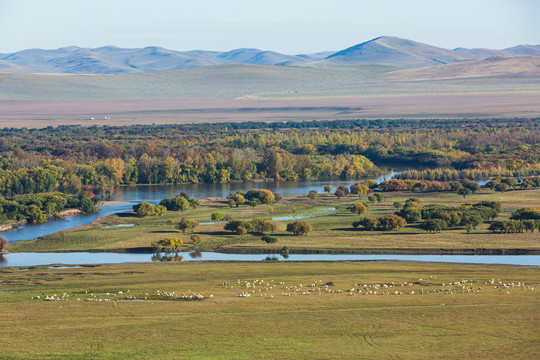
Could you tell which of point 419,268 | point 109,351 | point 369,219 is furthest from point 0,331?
point 369,219

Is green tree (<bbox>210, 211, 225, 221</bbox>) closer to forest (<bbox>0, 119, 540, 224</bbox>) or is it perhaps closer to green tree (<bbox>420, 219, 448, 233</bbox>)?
forest (<bbox>0, 119, 540, 224</bbox>)

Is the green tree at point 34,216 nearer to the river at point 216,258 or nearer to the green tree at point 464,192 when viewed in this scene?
the river at point 216,258

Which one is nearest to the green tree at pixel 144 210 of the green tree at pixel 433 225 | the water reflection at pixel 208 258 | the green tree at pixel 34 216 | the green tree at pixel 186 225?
the green tree at pixel 34 216

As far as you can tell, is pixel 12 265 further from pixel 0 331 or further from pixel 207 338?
pixel 207 338

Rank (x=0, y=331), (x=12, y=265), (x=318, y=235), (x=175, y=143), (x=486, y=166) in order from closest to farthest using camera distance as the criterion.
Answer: (x=0, y=331) → (x=12, y=265) → (x=318, y=235) → (x=486, y=166) → (x=175, y=143)

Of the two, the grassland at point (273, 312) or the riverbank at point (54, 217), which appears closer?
the grassland at point (273, 312)

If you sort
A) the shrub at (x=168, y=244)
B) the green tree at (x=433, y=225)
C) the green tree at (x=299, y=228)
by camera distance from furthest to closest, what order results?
the green tree at (x=433, y=225)
the green tree at (x=299, y=228)
the shrub at (x=168, y=244)

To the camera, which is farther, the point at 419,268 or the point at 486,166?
the point at 486,166

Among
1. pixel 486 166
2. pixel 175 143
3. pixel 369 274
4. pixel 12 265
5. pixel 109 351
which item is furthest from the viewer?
pixel 175 143
